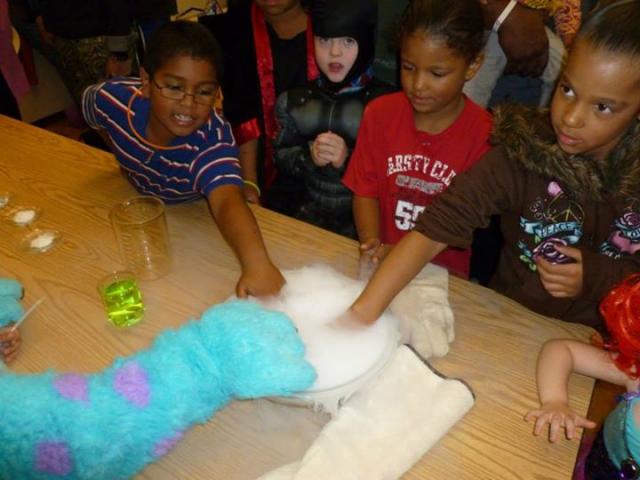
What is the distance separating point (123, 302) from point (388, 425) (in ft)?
1.62

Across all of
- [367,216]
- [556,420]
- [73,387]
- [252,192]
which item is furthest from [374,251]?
[252,192]

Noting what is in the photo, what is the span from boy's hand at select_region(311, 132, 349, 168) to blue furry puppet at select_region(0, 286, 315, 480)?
802 millimetres

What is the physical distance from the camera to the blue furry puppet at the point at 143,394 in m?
0.61

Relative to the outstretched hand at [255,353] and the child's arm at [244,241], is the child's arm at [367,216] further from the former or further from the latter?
the outstretched hand at [255,353]

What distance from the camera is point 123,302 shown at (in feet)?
2.99

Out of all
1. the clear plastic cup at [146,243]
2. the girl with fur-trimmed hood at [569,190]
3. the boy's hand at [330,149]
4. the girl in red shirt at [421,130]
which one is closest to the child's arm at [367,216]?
the girl in red shirt at [421,130]

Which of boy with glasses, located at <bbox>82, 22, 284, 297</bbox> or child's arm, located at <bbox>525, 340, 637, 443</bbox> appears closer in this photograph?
child's arm, located at <bbox>525, 340, 637, 443</bbox>

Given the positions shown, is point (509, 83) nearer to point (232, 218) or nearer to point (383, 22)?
point (383, 22)

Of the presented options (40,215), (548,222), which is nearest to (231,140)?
(40,215)

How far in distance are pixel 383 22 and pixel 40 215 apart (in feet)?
3.74

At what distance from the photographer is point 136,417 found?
2.06ft

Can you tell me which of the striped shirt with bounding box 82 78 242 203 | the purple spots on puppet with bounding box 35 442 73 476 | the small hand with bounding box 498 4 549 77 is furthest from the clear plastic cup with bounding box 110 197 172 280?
the small hand with bounding box 498 4 549 77

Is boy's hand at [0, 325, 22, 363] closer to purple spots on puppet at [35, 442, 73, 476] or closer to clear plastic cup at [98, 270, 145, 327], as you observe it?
clear plastic cup at [98, 270, 145, 327]

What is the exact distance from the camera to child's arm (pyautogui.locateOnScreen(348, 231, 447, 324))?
2.66 ft
